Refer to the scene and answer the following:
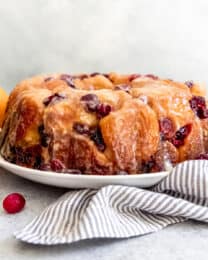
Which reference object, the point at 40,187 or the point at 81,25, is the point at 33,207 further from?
the point at 81,25

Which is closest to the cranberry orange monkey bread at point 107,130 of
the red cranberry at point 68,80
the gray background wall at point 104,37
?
the red cranberry at point 68,80

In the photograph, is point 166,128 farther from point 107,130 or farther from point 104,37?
point 104,37

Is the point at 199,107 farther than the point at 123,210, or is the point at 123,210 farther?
the point at 199,107

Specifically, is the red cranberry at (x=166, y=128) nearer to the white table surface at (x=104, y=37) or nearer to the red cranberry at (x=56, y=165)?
the red cranberry at (x=56, y=165)

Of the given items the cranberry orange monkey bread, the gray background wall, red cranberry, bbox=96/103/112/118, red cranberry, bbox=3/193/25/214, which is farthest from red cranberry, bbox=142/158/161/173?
the gray background wall

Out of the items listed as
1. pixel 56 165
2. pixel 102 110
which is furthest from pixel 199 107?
pixel 56 165

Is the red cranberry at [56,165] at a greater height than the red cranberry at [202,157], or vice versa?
the red cranberry at [56,165]
